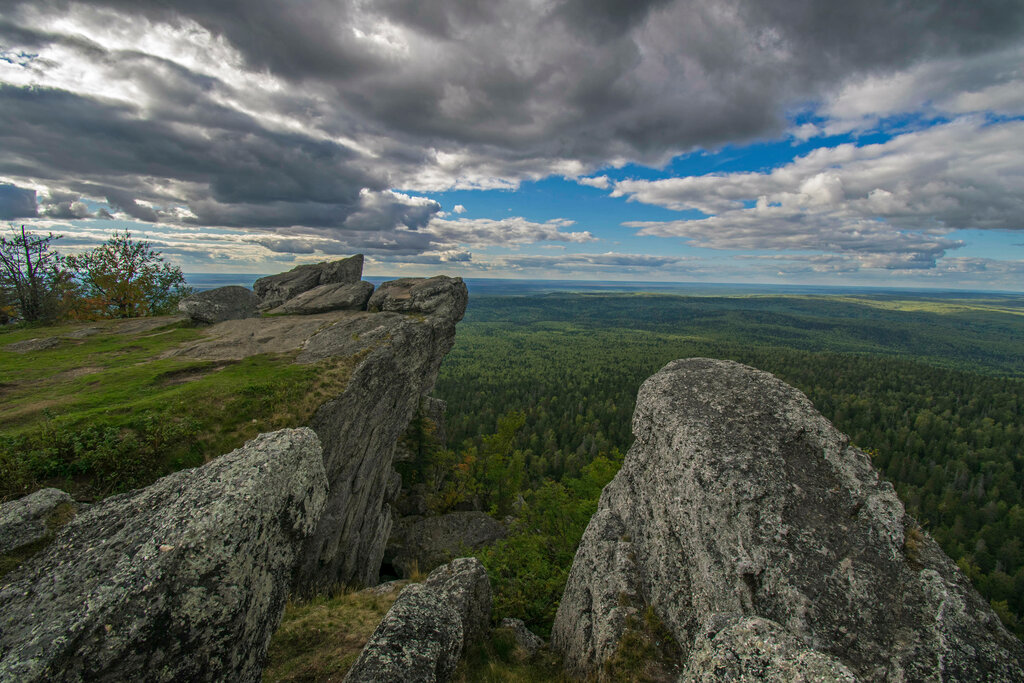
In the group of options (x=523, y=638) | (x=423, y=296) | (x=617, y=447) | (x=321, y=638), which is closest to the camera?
(x=321, y=638)

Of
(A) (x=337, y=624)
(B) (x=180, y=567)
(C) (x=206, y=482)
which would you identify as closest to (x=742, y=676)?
(B) (x=180, y=567)

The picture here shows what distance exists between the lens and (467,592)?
1231 centimetres

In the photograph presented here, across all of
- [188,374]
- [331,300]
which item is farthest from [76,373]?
[331,300]

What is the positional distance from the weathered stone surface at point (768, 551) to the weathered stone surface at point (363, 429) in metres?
13.8

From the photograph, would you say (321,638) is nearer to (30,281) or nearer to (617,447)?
(30,281)

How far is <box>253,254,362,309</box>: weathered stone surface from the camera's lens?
4216 centimetres

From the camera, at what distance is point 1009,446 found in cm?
10019

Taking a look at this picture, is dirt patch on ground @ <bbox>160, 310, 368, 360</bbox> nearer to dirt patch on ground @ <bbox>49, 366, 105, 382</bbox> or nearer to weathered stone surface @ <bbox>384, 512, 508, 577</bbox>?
dirt patch on ground @ <bbox>49, 366, 105, 382</bbox>

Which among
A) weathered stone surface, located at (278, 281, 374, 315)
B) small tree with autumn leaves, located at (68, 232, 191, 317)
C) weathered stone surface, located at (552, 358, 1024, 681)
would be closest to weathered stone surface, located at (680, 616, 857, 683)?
weathered stone surface, located at (552, 358, 1024, 681)

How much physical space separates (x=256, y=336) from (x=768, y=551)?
3321cm

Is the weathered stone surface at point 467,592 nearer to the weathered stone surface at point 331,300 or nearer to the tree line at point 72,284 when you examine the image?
the weathered stone surface at point 331,300

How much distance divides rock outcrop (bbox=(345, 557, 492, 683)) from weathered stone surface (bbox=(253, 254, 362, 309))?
36514 mm

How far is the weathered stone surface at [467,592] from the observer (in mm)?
11900

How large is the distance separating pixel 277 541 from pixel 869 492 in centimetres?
1480
